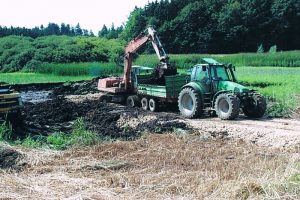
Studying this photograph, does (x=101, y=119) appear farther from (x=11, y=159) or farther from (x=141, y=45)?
(x=11, y=159)

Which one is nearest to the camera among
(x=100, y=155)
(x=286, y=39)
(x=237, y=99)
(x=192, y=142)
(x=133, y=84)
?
(x=100, y=155)

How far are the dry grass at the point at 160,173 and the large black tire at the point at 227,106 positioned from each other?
1.83m

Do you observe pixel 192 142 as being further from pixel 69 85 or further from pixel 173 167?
pixel 69 85

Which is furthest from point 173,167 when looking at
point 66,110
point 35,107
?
point 35,107

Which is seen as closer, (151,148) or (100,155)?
(100,155)

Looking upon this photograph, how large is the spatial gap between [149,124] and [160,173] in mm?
4872

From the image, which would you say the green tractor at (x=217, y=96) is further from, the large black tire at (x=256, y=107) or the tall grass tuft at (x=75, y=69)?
the tall grass tuft at (x=75, y=69)

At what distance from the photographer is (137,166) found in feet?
22.6

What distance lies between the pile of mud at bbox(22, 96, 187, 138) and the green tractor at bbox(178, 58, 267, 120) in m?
0.86

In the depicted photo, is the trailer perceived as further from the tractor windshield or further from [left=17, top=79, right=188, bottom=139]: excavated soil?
the tractor windshield

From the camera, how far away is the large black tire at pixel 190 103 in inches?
453

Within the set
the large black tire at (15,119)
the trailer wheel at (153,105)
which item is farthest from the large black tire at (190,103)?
the large black tire at (15,119)

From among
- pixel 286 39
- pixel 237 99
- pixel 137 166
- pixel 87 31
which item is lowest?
pixel 137 166

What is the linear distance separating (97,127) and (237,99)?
483 centimetres
